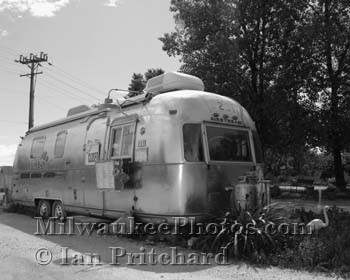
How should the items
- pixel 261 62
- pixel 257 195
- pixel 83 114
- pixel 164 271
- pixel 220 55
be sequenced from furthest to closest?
1. pixel 261 62
2. pixel 220 55
3. pixel 83 114
4. pixel 257 195
5. pixel 164 271

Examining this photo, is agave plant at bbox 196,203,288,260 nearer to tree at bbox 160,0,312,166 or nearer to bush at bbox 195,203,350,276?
bush at bbox 195,203,350,276

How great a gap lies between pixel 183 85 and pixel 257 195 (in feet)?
9.70

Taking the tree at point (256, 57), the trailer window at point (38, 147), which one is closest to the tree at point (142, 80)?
the tree at point (256, 57)

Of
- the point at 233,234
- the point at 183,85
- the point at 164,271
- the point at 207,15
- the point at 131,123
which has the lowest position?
the point at 164,271

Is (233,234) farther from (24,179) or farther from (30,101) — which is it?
(30,101)

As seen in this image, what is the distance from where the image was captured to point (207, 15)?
896 inches

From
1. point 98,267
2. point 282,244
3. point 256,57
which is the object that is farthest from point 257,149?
point 256,57

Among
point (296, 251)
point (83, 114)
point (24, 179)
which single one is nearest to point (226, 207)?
point (296, 251)

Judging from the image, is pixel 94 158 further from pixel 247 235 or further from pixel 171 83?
pixel 247 235

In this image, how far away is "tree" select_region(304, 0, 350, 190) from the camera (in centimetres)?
2059

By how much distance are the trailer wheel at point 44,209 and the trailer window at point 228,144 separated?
646cm

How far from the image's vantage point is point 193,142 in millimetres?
8141

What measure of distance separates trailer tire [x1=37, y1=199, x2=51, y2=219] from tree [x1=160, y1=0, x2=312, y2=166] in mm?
11313

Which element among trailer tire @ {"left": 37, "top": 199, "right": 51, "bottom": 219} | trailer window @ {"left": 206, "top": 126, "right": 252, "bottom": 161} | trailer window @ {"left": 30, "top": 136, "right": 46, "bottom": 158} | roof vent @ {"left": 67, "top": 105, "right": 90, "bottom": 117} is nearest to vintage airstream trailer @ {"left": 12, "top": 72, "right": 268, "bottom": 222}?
trailer window @ {"left": 206, "top": 126, "right": 252, "bottom": 161}
